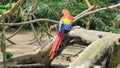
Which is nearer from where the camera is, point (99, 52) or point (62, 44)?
point (99, 52)

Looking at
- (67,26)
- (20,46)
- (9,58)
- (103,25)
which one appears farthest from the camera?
(103,25)

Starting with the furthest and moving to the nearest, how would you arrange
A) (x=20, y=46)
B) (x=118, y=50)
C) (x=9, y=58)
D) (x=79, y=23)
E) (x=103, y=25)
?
(x=79, y=23), (x=103, y=25), (x=20, y=46), (x=9, y=58), (x=118, y=50)

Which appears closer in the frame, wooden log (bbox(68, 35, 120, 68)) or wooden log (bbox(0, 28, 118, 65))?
wooden log (bbox(68, 35, 120, 68))

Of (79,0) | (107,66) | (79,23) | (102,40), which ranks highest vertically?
(102,40)

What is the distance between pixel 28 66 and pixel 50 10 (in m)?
3.66

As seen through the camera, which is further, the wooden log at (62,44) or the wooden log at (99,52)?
the wooden log at (62,44)

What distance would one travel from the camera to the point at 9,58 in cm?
314

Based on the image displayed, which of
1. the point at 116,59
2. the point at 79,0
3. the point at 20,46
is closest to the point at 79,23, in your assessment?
the point at 79,0

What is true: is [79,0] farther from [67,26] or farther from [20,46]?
[67,26]

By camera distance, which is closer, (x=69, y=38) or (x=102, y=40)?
(x=102, y=40)

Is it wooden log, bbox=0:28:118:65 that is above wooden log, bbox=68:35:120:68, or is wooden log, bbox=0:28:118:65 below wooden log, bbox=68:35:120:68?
below

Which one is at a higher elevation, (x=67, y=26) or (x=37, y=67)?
(x=67, y=26)

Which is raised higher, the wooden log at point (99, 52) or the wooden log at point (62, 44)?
the wooden log at point (99, 52)

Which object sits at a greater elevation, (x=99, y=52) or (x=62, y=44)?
(x=99, y=52)
